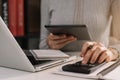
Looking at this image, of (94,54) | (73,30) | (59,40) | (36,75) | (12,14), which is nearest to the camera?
(36,75)

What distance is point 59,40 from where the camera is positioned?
1007 millimetres

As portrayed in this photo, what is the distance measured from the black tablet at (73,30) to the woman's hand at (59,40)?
2cm

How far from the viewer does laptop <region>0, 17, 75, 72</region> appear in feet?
1.97

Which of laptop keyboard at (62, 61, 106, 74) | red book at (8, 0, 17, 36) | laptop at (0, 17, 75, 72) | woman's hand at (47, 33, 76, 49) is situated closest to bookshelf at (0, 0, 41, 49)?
red book at (8, 0, 17, 36)

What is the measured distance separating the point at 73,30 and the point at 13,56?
319mm

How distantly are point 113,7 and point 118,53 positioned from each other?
45 cm

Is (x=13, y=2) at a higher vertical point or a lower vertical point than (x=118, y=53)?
higher

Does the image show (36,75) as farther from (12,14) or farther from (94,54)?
(12,14)

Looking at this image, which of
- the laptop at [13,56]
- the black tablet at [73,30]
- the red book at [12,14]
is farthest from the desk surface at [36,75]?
the red book at [12,14]

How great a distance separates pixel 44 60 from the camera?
706mm

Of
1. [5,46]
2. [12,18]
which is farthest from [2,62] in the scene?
[12,18]

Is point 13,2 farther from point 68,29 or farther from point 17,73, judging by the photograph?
point 17,73

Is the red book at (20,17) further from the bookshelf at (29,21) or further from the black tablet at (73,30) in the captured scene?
the black tablet at (73,30)

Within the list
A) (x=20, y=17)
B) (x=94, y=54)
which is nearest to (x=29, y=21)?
(x=20, y=17)
